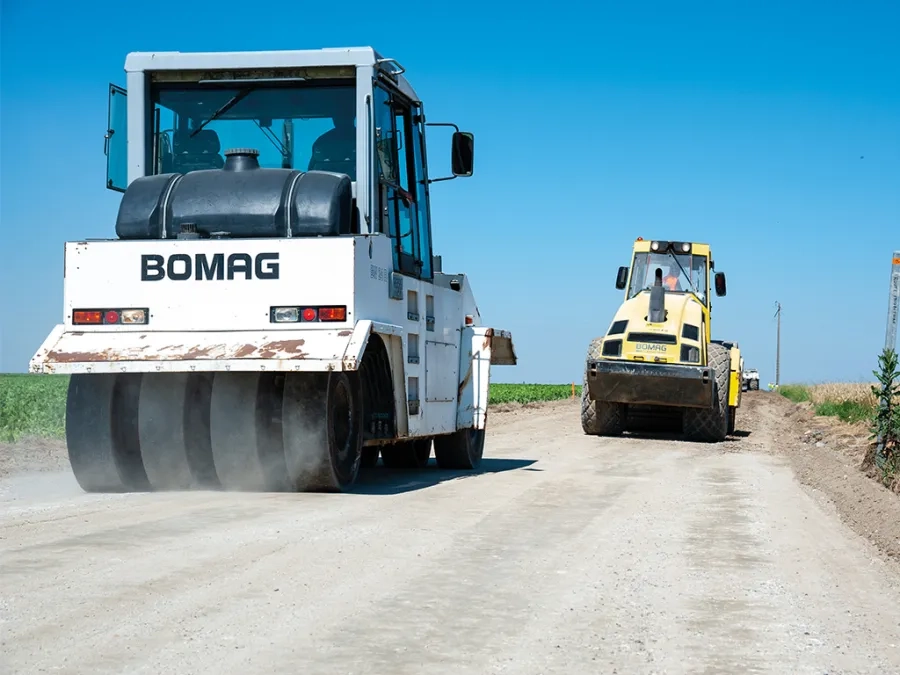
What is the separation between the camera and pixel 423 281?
11.9 m

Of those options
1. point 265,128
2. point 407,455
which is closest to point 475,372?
point 407,455

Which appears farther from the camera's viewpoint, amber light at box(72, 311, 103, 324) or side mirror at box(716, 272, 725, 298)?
side mirror at box(716, 272, 725, 298)

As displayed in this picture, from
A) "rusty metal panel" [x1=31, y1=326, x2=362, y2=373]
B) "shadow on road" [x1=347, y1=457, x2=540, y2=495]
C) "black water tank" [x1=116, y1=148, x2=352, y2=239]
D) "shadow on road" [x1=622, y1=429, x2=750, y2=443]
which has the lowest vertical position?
"shadow on road" [x1=622, y1=429, x2=750, y2=443]

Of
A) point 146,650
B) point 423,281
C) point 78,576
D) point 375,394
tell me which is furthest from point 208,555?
point 423,281

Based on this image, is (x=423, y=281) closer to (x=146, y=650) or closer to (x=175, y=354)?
(x=175, y=354)

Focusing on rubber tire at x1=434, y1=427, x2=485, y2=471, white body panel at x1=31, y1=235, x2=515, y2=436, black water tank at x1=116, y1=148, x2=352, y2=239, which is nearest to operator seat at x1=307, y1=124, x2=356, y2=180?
black water tank at x1=116, y1=148, x2=352, y2=239

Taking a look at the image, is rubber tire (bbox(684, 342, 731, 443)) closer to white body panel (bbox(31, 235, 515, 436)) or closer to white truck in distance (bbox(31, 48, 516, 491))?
white truck in distance (bbox(31, 48, 516, 491))

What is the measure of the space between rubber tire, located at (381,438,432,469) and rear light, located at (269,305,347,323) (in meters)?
4.64

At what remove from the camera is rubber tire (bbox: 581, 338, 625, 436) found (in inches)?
859

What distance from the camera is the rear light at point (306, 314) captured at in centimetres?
934

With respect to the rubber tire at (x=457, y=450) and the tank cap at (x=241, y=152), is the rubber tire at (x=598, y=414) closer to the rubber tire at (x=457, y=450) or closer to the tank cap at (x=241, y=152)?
the rubber tire at (x=457, y=450)

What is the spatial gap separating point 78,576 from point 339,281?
3978 millimetres

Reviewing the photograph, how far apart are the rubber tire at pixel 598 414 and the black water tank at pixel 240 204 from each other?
12350mm

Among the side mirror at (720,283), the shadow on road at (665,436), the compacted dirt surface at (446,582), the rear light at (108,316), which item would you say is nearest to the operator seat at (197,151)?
the rear light at (108,316)
